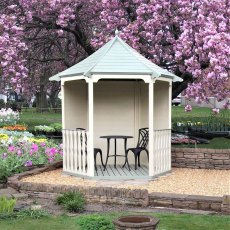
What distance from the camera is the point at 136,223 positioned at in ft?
17.3

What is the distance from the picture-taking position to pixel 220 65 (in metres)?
13.0

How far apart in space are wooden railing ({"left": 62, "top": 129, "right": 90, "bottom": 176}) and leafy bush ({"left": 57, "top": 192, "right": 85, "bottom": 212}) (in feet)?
8.78

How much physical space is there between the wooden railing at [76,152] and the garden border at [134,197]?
6.43 ft

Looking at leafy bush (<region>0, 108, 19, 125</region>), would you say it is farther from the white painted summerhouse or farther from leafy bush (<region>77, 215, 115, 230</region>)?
leafy bush (<region>77, 215, 115, 230</region>)

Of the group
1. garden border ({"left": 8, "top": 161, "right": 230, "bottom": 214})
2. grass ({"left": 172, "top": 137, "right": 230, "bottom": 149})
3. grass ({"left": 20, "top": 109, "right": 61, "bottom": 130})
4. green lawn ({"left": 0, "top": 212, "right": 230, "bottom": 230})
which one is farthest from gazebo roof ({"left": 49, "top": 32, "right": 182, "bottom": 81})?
grass ({"left": 20, "top": 109, "right": 61, "bottom": 130})

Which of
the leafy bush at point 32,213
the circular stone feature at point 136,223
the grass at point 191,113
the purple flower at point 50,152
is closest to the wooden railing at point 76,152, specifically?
the purple flower at point 50,152

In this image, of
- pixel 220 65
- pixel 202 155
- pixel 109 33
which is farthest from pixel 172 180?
pixel 109 33

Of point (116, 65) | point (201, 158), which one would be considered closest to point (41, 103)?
point (201, 158)

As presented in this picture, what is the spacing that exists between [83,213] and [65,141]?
386 cm

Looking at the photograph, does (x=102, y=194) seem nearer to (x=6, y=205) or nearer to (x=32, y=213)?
(x=32, y=213)

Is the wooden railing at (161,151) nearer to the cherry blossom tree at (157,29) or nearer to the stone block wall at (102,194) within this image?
the cherry blossom tree at (157,29)

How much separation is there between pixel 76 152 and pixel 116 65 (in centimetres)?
202

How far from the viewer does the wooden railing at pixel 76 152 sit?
11.1 m

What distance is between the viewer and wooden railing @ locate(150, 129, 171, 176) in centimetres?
1116
